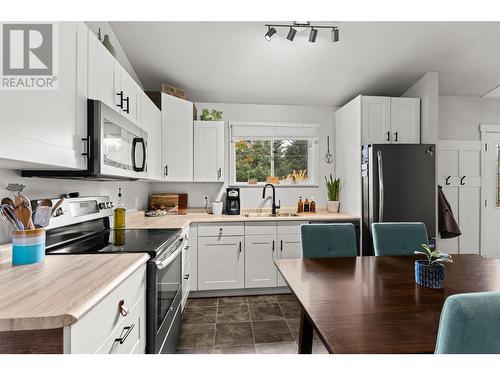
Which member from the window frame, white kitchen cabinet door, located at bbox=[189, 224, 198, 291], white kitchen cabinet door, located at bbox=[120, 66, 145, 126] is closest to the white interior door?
the window frame

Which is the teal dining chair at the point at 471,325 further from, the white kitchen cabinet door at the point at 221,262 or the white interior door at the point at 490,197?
the white interior door at the point at 490,197

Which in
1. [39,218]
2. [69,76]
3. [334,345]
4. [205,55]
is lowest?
[334,345]

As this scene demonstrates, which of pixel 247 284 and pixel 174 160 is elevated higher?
pixel 174 160

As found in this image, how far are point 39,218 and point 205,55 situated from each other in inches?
93.6

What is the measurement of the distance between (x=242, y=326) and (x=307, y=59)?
9.37 feet

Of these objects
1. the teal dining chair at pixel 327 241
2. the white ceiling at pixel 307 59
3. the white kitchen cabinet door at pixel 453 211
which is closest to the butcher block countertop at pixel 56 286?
the teal dining chair at pixel 327 241

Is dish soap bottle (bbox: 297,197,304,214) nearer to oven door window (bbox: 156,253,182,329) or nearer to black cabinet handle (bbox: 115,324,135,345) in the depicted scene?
oven door window (bbox: 156,253,182,329)

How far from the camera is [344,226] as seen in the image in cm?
204

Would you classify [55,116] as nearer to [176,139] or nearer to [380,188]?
[176,139]

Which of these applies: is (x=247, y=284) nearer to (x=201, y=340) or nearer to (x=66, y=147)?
(x=201, y=340)

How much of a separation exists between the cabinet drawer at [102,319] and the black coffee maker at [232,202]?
221cm

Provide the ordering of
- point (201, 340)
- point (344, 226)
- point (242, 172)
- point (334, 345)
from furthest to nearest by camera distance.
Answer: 1. point (242, 172)
2. point (201, 340)
3. point (344, 226)
4. point (334, 345)

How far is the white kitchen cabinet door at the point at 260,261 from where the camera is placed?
309 cm
